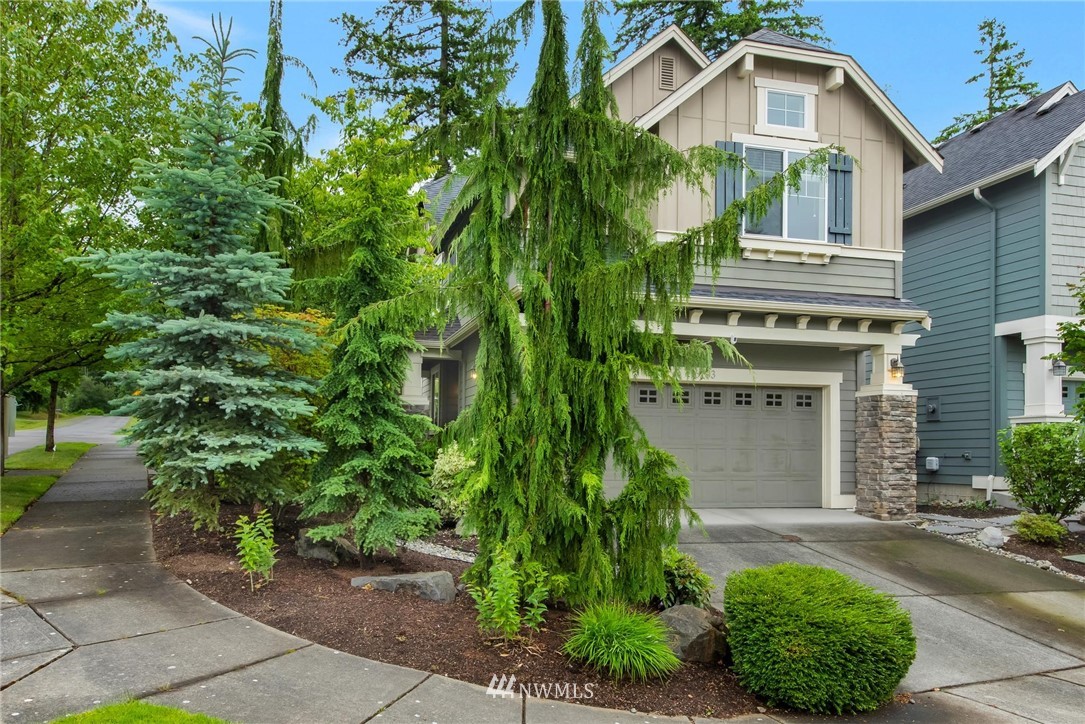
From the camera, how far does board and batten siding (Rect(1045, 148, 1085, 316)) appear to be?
11.9 metres

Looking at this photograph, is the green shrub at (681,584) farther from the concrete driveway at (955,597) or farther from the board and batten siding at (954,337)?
the board and batten siding at (954,337)

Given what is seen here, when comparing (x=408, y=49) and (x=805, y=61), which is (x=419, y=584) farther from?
(x=408, y=49)

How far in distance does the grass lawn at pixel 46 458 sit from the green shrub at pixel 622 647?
11.9 m

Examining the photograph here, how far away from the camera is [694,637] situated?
16.4 ft

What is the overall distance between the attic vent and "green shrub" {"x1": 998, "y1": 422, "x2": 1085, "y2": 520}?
7.74 metres

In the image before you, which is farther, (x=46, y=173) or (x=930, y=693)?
(x=46, y=173)

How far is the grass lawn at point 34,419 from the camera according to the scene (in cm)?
2873

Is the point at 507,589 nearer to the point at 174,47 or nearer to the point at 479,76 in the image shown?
the point at 479,76

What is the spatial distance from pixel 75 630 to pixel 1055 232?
561 inches

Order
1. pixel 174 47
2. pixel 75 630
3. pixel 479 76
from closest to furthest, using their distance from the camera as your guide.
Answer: pixel 75 630 < pixel 479 76 < pixel 174 47

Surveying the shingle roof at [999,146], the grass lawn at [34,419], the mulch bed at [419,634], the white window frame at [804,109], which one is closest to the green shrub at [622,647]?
the mulch bed at [419,634]

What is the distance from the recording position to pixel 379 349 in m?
6.50

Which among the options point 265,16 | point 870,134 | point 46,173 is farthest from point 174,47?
point 870,134

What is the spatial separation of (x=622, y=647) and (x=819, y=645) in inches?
48.7
